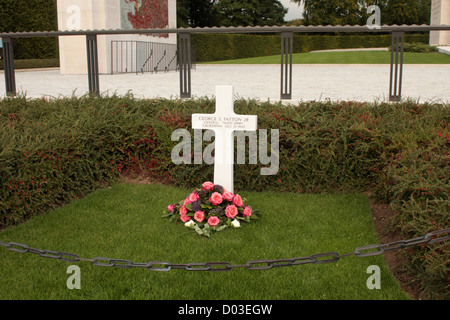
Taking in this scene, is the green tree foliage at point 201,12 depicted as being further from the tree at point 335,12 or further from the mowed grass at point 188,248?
the mowed grass at point 188,248

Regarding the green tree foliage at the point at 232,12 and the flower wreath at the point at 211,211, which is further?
the green tree foliage at the point at 232,12

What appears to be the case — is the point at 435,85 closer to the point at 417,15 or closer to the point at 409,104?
the point at 409,104

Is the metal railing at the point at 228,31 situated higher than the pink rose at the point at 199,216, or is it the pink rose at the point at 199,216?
the metal railing at the point at 228,31

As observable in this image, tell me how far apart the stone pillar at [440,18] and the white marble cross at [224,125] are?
30.0m

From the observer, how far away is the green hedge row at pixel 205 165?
417cm

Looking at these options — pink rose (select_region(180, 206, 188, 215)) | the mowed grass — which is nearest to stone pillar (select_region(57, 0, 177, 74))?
the mowed grass

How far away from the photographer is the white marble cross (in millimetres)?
4539

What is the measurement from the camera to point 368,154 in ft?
16.6

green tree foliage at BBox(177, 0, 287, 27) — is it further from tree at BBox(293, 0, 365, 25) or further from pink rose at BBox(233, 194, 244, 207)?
pink rose at BBox(233, 194, 244, 207)

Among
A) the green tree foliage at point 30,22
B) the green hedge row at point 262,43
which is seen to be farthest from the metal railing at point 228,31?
the green hedge row at point 262,43

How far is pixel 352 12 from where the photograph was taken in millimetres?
41750

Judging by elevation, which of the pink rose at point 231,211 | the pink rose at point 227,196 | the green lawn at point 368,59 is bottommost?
the pink rose at point 231,211

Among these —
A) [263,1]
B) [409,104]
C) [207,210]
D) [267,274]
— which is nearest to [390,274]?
[267,274]

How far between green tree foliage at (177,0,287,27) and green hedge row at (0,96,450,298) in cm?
3421
